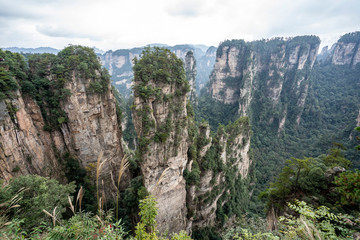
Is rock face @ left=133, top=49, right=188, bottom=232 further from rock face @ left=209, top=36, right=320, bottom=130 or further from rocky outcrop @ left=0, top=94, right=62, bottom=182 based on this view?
rock face @ left=209, top=36, right=320, bottom=130

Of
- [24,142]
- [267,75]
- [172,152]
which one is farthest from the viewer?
[267,75]

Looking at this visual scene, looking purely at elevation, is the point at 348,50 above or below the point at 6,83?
above

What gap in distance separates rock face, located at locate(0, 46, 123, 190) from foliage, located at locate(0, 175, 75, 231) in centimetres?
450

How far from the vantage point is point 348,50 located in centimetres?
9031

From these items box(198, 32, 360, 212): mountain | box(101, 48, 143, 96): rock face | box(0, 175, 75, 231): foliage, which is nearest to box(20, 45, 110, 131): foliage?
box(0, 175, 75, 231): foliage

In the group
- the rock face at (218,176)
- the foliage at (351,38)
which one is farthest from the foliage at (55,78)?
the foliage at (351,38)

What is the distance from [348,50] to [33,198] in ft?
459

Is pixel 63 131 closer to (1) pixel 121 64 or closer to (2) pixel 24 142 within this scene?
(2) pixel 24 142

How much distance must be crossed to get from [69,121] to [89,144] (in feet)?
10.8

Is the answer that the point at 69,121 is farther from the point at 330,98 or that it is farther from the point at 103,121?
the point at 330,98

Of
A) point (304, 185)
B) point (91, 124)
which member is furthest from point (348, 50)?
point (91, 124)

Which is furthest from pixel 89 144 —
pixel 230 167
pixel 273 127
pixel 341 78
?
pixel 341 78

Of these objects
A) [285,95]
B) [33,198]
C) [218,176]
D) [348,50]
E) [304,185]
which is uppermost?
[348,50]

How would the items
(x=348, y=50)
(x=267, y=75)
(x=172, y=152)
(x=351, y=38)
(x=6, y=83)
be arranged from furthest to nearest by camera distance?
(x=348, y=50) → (x=351, y=38) → (x=267, y=75) → (x=172, y=152) → (x=6, y=83)
